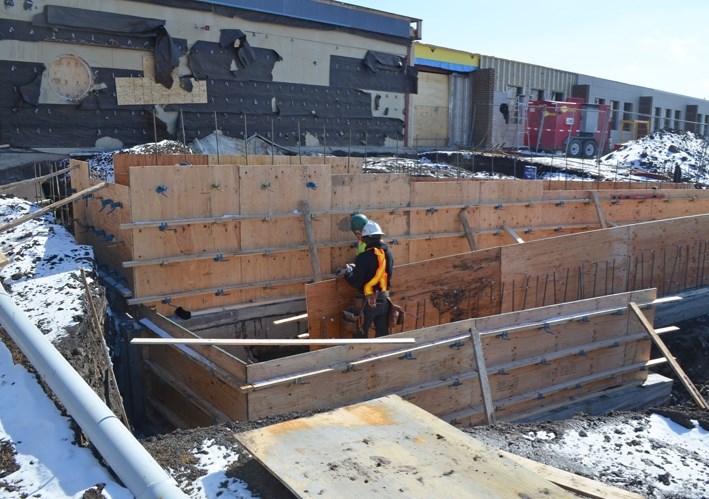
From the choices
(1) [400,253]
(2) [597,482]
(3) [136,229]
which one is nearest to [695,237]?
(1) [400,253]

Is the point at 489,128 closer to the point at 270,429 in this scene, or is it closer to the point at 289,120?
the point at 289,120

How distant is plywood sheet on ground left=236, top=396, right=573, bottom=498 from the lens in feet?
13.4

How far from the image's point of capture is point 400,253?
37.8ft

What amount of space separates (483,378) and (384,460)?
365cm

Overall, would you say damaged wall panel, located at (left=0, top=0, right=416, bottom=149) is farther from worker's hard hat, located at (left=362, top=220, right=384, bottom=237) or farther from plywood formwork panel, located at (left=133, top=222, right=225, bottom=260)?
worker's hard hat, located at (left=362, top=220, right=384, bottom=237)

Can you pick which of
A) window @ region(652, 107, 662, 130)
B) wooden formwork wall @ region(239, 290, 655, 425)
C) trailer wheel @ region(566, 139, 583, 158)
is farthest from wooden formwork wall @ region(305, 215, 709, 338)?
window @ region(652, 107, 662, 130)

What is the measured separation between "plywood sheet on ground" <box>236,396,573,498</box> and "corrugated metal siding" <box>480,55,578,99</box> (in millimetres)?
27924

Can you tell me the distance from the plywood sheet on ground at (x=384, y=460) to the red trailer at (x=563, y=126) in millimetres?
23837

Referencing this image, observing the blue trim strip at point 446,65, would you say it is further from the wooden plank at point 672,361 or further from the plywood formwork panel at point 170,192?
the wooden plank at point 672,361

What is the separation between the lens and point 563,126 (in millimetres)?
27672

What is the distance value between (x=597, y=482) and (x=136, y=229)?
6.40 meters

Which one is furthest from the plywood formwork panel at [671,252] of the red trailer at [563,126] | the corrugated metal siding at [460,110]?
the corrugated metal siding at [460,110]

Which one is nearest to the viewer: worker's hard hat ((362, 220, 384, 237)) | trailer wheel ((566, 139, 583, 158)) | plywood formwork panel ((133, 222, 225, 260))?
worker's hard hat ((362, 220, 384, 237))

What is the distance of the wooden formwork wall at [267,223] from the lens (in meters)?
8.83
